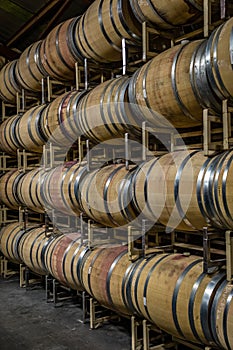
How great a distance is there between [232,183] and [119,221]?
1.54 metres

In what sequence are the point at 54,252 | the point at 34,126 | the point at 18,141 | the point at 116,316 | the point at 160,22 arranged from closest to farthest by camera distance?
the point at 160,22, the point at 116,316, the point at 54,252, the point at 34,126, the point at 18,141

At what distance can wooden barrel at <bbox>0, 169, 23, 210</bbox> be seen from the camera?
632 centimetres

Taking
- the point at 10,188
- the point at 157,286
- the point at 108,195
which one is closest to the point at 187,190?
the point at 157,286

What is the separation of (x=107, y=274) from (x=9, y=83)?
3.93 m

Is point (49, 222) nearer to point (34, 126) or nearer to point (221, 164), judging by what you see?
point (34, 126)

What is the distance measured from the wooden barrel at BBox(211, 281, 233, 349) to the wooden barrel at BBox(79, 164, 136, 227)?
115cm

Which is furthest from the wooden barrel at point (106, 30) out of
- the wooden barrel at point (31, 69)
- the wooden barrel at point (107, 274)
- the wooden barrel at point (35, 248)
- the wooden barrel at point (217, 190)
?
the wooden barrel at point (35, 248)

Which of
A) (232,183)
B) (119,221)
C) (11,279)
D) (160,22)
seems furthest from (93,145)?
(11,279)

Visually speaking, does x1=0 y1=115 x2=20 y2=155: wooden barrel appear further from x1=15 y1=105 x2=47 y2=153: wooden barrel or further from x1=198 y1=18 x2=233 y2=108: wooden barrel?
x1=198 y1=18 x2=233 y2=108: wooden barrel

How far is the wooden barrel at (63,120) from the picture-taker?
4.71m

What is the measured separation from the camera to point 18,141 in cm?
614

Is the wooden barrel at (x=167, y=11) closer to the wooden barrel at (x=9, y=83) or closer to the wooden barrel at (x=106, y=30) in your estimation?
the wooden barrel at (x=106, y=30)

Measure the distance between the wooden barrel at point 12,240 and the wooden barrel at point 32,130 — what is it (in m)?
1.26

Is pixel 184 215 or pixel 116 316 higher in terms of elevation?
pixel 184 215
